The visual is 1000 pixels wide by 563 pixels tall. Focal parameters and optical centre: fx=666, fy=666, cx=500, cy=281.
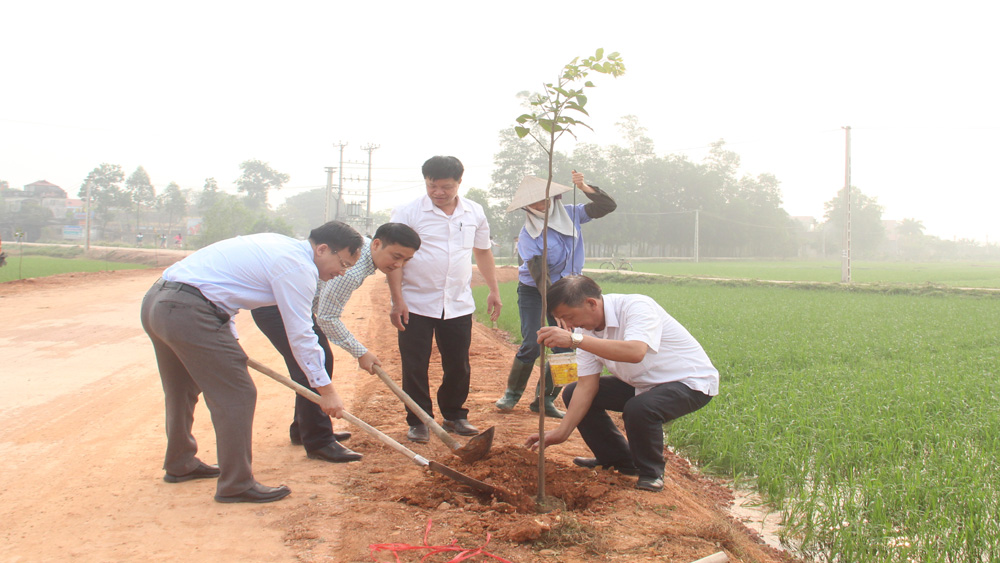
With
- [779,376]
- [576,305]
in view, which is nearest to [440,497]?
[576,305]

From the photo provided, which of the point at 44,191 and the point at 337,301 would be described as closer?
the point at 337,301

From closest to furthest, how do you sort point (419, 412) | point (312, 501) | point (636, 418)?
point (312, 501) → point (636, 418) → point (419, 412)

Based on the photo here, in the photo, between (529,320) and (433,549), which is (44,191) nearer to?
(529,320)

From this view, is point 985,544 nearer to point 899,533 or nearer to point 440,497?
point 899,533

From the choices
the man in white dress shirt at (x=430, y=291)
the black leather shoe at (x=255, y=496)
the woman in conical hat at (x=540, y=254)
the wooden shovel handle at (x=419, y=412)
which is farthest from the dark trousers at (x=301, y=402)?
the woman in conical hat at (x=540, y=254)

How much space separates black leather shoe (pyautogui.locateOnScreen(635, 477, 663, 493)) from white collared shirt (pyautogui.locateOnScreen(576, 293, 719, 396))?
0.45m

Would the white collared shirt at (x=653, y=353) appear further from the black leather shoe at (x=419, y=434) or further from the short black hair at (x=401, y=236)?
the black leather shoe at (x=419, y=434)

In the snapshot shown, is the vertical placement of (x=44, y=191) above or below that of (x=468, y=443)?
above

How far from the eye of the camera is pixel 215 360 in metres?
2.95

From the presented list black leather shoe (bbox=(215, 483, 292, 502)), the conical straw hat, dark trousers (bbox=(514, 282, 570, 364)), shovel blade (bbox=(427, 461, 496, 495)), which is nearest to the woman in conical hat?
dark trousers (bbox=(514, 282, 570, 364))

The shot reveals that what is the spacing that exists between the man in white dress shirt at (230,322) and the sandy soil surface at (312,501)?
11.8 inches

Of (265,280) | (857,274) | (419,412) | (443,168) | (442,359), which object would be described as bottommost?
(419,412)

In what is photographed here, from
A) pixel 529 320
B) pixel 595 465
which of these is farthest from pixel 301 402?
pixel 529 320

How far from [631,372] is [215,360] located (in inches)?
79.3
